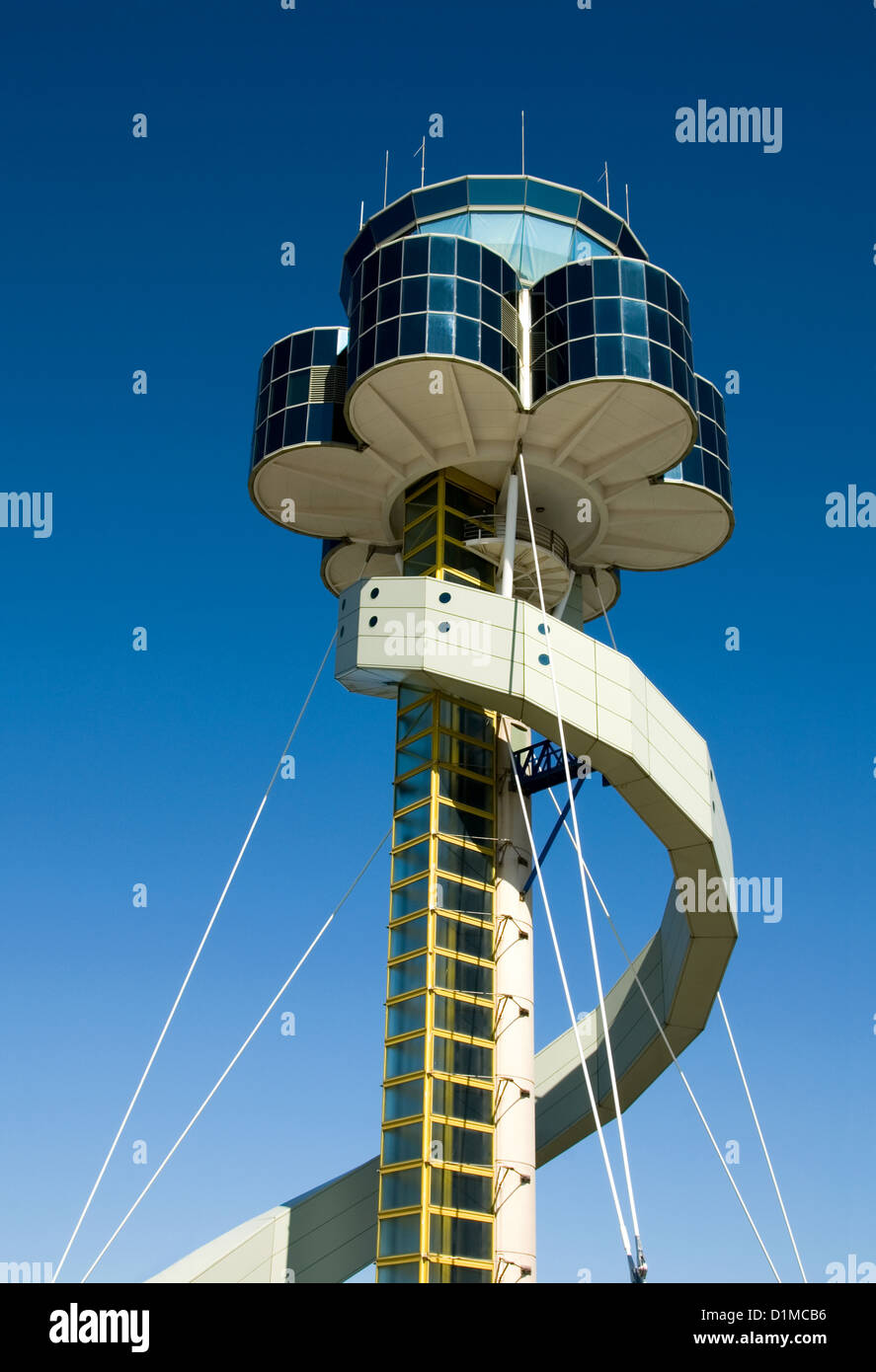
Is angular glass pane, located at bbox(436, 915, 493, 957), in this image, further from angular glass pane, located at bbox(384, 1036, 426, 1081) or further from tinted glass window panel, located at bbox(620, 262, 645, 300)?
tinted glass window panel, located at bbox(620, 262, 645, 300)

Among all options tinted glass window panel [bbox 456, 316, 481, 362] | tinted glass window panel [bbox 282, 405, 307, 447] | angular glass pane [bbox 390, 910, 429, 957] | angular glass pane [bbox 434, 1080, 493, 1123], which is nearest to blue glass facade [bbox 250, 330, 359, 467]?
tinted glass window panel [bbox 282, 405, 307, 447]

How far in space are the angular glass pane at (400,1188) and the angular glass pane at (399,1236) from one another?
0.84ft

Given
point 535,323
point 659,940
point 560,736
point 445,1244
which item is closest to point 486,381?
point 535,323

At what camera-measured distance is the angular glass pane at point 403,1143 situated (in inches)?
1075

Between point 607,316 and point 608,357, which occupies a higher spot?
point 607,316

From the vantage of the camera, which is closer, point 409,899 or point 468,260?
point 409,899

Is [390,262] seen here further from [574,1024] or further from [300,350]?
[574,1024]

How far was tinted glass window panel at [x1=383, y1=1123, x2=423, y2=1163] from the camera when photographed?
27328mm

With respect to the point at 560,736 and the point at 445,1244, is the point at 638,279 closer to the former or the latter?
the point at 560,736

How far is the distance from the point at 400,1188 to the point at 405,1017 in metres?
3.50

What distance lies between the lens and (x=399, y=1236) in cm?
2669

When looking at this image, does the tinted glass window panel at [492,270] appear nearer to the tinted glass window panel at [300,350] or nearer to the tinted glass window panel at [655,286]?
the tinted glass window panel at [655,286]

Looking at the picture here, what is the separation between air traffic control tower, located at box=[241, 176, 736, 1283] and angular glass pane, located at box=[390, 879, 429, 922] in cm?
7

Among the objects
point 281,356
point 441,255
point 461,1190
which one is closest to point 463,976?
point 461,1190
